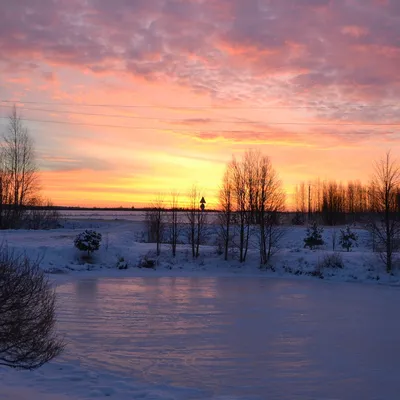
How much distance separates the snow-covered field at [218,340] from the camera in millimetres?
8641

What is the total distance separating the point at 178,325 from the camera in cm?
1403

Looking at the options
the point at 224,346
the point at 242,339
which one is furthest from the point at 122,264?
the point at 224,346

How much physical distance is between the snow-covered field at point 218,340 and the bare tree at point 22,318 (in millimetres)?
1135

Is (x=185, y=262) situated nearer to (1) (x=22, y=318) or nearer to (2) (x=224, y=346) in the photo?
(2) (x=224, y=346)

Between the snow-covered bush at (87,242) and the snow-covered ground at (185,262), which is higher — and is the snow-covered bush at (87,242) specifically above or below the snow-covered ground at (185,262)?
above

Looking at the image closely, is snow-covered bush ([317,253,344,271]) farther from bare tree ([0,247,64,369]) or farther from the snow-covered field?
bare tree ([0,247,64,369])

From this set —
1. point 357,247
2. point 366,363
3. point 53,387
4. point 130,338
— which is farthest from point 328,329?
point 357,247

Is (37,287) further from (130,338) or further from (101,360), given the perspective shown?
(130,338)

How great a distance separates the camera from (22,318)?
6.46m

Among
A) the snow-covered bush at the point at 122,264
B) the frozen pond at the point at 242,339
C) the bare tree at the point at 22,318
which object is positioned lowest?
the frozen pond at the point at 242,339

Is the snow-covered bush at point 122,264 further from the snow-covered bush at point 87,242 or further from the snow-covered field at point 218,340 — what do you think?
the snow-covered field at point 218,340

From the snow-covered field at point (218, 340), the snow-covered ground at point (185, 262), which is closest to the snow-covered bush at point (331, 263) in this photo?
the snow-covered ground at point (185, 262)

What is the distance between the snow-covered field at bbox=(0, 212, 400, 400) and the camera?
8.64 meters

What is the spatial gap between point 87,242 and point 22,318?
24.6 metres
